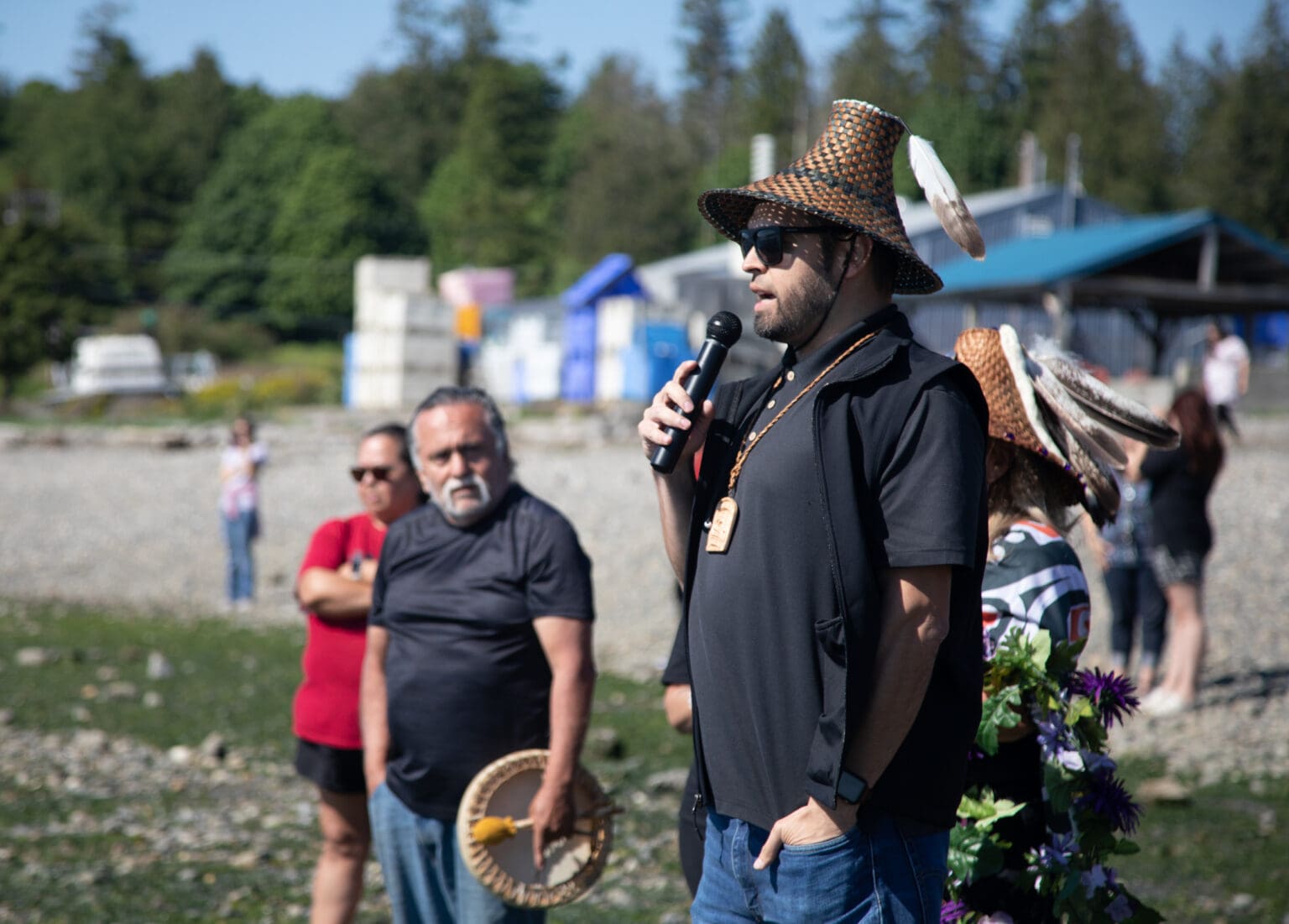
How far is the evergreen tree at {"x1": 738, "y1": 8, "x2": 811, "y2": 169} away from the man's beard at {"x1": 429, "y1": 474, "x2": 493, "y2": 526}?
83917mm

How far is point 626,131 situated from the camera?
85.3 m

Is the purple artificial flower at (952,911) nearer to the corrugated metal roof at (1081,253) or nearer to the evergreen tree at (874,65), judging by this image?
the corrugated metal roof at (1081,253)

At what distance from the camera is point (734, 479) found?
277 centimetres

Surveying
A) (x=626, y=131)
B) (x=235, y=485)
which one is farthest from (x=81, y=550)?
(x=626, y=131)

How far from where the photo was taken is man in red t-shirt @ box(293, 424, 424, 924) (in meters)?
4.97

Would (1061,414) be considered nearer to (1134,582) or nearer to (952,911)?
(952,911)

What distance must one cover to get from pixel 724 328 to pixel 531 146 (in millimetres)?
92647

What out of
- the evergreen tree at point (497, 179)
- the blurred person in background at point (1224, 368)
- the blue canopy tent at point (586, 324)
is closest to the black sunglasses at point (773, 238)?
the blurred person in background at point (1224, 368)

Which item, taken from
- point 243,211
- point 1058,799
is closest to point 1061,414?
point 1058,799

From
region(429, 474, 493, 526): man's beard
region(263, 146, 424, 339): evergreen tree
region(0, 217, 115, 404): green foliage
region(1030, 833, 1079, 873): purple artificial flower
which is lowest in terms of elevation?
region(1030, 833, 1079, 873): purple artificial flower

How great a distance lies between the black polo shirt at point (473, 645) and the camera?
424 cm

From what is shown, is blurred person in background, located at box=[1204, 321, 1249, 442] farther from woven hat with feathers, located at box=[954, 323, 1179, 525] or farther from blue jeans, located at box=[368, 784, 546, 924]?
blue jeans, located at box=[368, 784, 546, 924]

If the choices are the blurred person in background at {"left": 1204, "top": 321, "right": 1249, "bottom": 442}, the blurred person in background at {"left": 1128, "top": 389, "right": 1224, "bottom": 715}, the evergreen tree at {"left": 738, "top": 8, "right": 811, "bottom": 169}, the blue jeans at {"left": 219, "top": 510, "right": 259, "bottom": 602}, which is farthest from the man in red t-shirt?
the evergreen tree at {"left": 738, "top": 8, "right": 811, "bottom": 169}

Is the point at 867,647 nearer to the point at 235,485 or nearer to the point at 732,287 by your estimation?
the point at 235,485
